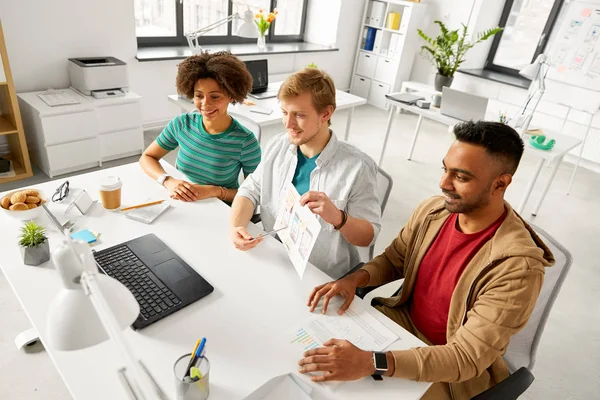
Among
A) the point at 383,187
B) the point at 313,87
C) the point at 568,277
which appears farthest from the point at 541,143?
the point at 313,87

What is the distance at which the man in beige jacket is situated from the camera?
43.4 inches

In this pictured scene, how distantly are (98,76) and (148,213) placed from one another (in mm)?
2454

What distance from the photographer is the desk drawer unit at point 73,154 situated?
3324 mm

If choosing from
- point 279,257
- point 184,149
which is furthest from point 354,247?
point 184,149

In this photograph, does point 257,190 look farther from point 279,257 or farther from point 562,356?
point 562,356

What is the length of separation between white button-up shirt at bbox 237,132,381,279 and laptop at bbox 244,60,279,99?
214 centimetres

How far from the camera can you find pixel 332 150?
63.7 inches

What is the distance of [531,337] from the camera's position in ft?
4.46

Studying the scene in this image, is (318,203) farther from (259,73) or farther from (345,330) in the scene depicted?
(259,73)

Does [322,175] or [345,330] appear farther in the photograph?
[322,175]

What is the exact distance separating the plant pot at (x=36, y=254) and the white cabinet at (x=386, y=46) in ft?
18.1

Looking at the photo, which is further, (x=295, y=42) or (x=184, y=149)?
(x=295, y=42)

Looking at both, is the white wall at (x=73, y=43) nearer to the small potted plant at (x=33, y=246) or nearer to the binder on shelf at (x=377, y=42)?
the small potted plant at (x=33, y=246)

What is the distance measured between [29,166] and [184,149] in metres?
2.08
